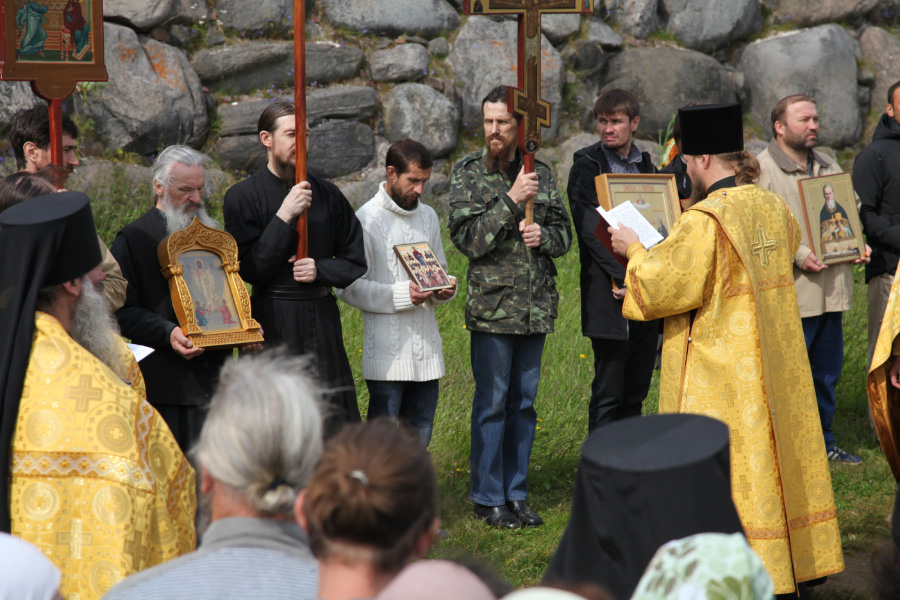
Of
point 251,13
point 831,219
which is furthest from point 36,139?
point 251,13

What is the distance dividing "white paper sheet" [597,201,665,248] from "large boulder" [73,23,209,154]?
5.90 m

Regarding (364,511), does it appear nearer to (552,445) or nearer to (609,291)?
(609,291)

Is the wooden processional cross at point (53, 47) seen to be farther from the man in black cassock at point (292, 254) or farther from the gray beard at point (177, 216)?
the man in black cassock at point (292, 254)

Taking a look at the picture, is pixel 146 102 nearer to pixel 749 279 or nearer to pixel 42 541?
pixel 749 279

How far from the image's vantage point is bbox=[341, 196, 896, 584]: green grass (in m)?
5.09

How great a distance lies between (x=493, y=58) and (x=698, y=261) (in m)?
7.27

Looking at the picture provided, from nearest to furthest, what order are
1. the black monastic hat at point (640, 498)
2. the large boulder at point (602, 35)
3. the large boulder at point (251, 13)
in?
the black monastic hat at point (640, 498) < the large boulder at point (251, 13) < the large boulder at point (602, 35)

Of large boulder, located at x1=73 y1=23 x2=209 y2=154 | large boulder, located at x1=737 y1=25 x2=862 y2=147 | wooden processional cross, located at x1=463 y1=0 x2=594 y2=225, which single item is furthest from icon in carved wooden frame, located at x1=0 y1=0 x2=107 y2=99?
large boulder, located at x1=737 y1=25 x2=862 y2=147

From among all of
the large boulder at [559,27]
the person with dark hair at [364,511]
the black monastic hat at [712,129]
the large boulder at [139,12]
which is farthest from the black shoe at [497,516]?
the large boulder at [559,27]

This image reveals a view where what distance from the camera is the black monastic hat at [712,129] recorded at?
446 centimetres

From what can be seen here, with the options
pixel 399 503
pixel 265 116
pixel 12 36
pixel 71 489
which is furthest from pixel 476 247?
pixel 399 503

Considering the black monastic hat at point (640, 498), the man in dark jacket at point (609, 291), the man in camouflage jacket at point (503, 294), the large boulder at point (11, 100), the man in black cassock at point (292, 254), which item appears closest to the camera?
the black monastic hat at point (640, 498)

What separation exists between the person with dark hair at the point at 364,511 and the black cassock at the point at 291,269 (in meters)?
2.88

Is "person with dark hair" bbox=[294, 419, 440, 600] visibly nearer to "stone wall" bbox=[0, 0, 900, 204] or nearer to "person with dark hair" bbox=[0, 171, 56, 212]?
"person with dark hair" bbox=[0, 171, 56, 212]
